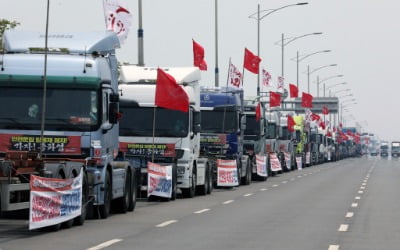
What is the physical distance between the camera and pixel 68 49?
2008 cm

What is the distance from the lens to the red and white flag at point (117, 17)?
31.2 metres

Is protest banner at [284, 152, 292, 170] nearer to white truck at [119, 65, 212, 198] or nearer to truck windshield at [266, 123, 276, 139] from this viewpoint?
truck windshield at [266, 123, 276, 139]

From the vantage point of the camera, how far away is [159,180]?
1078 inches

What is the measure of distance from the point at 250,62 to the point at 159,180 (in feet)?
90.0

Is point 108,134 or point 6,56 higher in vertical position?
point 6,56

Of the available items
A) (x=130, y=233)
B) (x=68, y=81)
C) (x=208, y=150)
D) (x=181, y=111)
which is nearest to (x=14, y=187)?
(x=130, y=233)

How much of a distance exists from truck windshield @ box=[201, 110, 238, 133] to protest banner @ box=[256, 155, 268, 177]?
887cm

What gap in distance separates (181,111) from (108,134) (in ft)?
24.8

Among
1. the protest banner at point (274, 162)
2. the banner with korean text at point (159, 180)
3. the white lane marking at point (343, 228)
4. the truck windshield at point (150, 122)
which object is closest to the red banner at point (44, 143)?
the white lane marking at point (343, 228)

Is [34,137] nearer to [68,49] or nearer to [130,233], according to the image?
[68,49]

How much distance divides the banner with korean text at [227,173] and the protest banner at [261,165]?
7.95m

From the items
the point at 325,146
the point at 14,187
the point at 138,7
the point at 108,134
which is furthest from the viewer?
the point at 325,146

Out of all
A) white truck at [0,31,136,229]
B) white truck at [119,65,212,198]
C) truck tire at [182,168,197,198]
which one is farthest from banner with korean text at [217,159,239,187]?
white truck at [0,31,136,229]

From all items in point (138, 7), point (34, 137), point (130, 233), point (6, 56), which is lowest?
point (130, 233)
